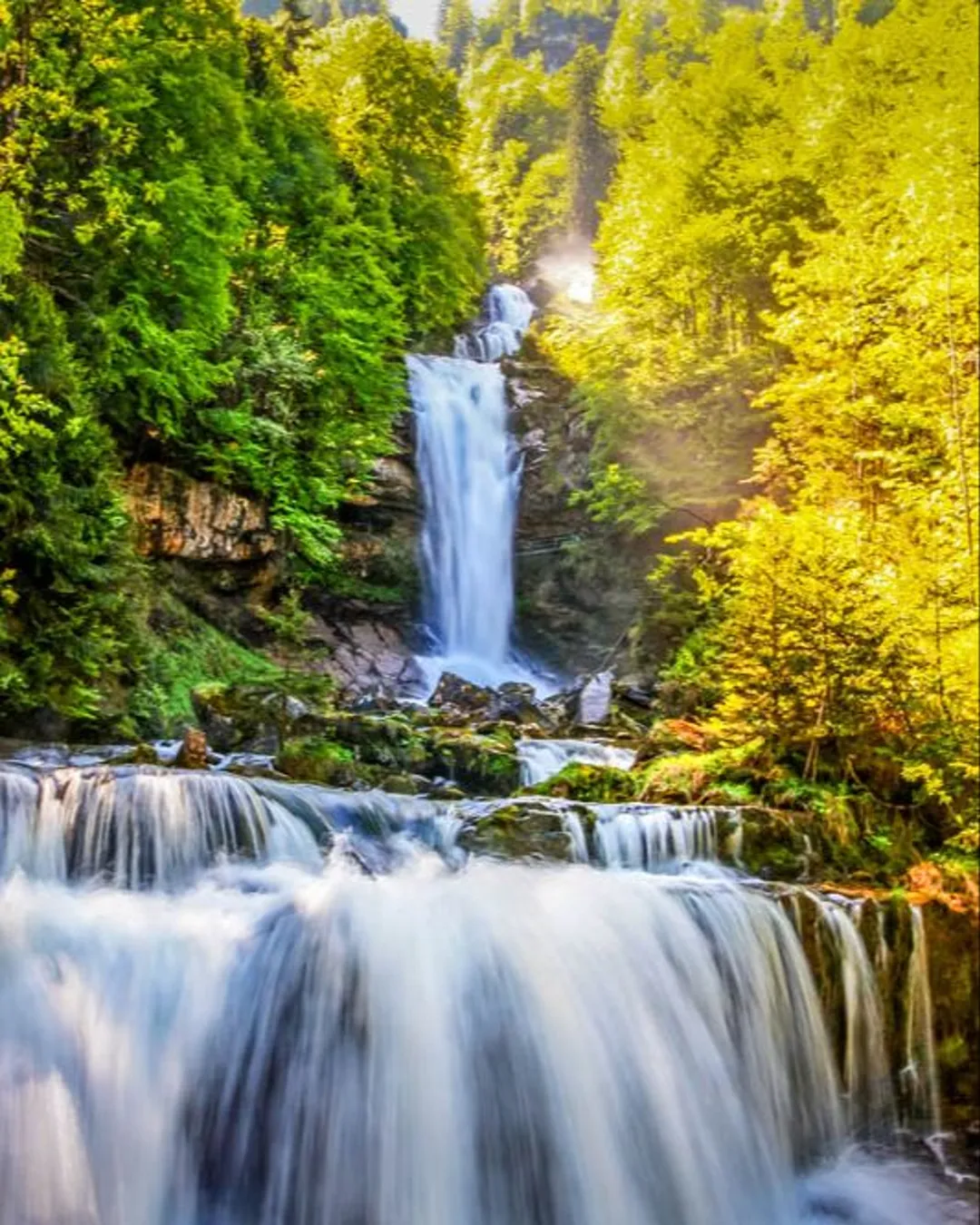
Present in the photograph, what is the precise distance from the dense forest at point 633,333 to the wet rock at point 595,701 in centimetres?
67

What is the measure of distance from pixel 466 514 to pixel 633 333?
522 centimetres

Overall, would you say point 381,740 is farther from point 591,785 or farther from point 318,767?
point 591,785

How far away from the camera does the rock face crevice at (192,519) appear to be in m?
15.0

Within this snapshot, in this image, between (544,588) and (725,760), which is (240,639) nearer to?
(544,588)

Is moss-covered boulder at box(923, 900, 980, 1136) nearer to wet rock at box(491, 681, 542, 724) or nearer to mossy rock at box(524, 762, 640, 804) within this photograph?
mossy rock at box(524, 762, 640, 804)

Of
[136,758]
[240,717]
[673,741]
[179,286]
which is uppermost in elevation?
[179,286]

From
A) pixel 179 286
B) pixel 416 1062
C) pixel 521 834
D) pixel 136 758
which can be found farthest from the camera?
pixel 179 286

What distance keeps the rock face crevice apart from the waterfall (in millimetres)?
4254

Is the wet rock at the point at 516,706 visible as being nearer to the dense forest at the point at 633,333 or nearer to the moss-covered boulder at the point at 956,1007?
the dense forest at the point at 633,333

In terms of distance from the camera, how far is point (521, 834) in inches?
297

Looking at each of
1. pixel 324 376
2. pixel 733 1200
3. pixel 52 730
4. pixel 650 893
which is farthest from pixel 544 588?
pixel 733 1200

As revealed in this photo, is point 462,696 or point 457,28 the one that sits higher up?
point 457,28

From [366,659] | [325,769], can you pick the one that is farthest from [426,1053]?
[366,659]

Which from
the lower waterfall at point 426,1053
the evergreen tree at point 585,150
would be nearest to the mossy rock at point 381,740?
the lower waterfall at point 426,1053
